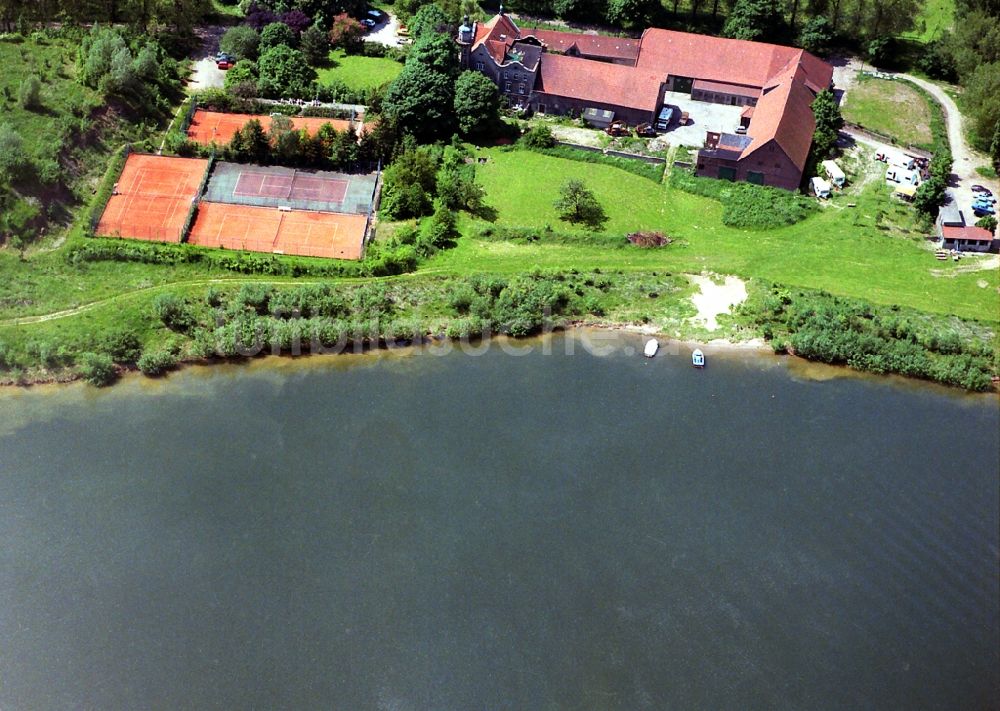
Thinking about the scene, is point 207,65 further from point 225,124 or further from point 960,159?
point 960,159

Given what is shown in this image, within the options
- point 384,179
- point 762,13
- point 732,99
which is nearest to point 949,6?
point 762,13

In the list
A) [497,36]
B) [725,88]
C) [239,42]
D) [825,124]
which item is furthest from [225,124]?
[825,124]

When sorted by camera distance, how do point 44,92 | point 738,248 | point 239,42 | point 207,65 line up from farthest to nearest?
1. point 207,65
2. point 239,42
3. point 44,92
4. point 738,248

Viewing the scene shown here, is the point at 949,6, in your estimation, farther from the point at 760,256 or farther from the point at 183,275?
the point at 183,275

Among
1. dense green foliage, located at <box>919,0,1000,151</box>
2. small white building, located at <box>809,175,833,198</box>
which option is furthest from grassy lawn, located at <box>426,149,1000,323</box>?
dense green foliage, located at <box>919,0,1000,151</box>

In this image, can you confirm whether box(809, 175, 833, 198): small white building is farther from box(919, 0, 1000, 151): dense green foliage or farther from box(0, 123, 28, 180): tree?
box(0, 123, 28, 180): tree
